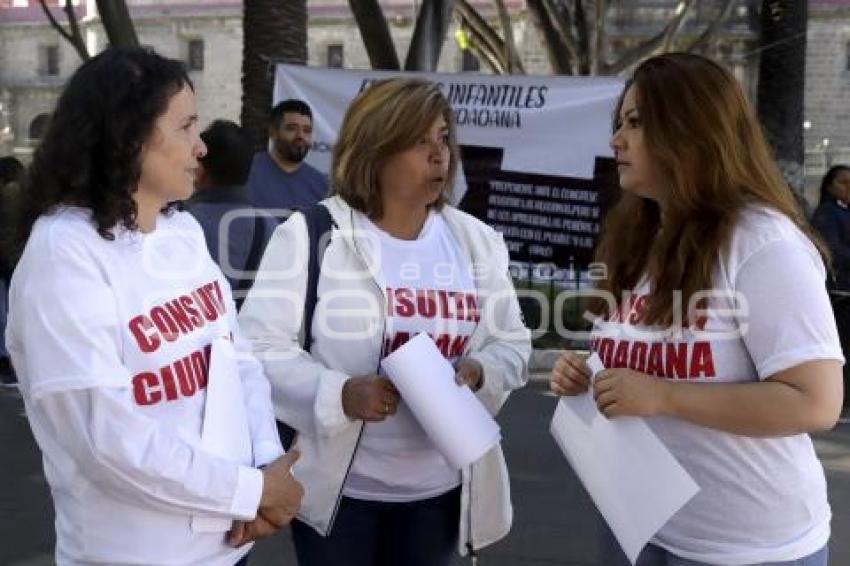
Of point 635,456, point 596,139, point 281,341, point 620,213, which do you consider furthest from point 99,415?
point 596,139

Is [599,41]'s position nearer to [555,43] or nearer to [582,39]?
[582,39]

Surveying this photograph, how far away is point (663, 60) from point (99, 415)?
4.26ft

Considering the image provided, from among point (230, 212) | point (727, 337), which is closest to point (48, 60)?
point (230, 212)

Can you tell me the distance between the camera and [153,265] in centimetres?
197

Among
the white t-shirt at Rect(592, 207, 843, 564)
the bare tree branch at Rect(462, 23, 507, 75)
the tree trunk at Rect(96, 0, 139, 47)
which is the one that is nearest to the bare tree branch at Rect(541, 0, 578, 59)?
the bare tree branch at Rect(462, 23, 507, 75)

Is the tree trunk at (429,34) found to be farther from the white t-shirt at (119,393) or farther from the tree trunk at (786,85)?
the white t-shirt at (119,393)

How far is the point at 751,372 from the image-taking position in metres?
2.00

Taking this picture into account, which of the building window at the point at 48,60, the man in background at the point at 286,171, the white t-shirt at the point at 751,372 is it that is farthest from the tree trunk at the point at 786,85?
the building window at the point at 48,60

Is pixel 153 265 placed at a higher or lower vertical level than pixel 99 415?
higher

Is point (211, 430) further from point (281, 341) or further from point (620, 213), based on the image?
point (620, 213)

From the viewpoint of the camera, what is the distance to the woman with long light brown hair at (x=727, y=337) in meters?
1.91

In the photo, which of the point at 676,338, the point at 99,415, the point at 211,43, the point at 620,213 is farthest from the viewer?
the point at 211,43

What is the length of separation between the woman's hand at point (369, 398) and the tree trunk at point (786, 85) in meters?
10.3

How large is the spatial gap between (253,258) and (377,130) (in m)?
1.87
